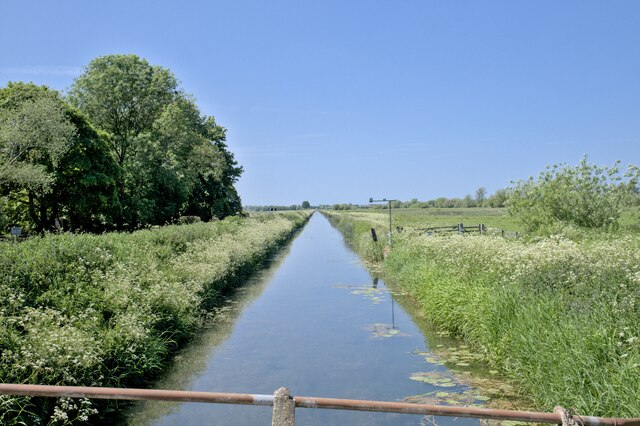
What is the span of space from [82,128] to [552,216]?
1140 inches

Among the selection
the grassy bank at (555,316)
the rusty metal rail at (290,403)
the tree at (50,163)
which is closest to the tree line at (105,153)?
the tree at (50,163)

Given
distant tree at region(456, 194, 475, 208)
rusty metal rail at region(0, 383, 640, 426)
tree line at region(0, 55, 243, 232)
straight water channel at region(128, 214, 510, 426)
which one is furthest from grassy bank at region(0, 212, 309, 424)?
distant tree at region(456, 194, 475, 208)

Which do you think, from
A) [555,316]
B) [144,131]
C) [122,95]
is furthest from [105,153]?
[555,316]

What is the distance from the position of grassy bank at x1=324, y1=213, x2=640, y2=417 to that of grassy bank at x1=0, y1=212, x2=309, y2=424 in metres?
6.57

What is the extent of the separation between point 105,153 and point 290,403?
33345 millimetres

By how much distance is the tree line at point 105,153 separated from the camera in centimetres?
2866

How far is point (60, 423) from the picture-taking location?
673 cm

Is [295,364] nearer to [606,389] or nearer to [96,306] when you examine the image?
[96,306]

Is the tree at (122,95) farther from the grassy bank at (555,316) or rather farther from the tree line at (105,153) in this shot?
the grassy bank at (555,316)

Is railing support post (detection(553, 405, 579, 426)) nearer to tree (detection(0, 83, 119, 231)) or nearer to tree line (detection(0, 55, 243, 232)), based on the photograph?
tree line (detection(0, 55, 243, 232))

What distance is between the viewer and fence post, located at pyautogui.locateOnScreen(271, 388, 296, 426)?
3.07 meters

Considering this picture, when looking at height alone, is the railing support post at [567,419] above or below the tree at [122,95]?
below

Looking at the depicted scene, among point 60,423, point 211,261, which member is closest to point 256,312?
point 211,261

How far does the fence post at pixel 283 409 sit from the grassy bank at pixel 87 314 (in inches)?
168
